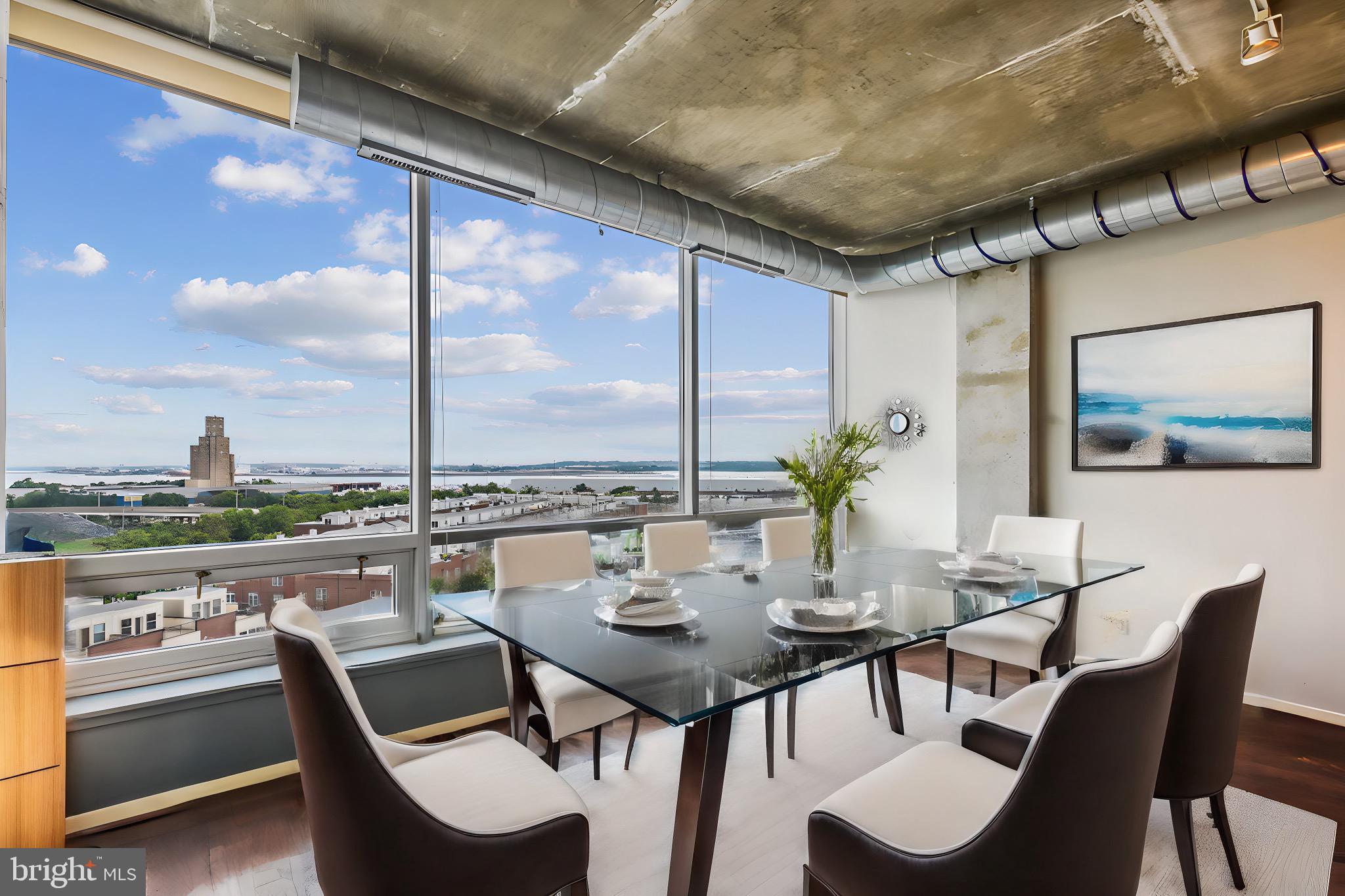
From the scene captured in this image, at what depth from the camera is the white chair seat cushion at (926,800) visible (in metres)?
1.33

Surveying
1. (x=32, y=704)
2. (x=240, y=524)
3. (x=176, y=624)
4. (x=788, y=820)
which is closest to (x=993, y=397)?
(x=788, y=820)

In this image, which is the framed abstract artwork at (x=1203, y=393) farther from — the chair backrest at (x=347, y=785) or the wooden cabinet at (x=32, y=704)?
the wooden cabinet at (x=32, y=704)

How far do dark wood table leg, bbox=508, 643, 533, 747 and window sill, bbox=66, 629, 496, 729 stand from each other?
72 cm

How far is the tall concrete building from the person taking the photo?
2703 millimetres

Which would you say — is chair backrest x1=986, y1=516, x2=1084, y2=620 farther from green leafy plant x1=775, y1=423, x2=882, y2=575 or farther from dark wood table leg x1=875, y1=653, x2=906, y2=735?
green leafy plant x1=775, y1=423, x2=882, y2=575

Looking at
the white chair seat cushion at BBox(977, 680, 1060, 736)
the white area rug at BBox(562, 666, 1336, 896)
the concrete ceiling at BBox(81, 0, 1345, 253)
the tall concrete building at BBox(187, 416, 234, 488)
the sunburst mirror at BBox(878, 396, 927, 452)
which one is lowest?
the white area rug at BBox(562, 666, 1336, 896)

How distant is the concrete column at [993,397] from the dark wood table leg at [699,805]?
11.0 feet

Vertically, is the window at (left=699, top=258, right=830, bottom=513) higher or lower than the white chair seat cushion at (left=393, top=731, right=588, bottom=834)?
higher

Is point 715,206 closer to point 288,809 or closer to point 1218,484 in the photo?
point 1218,484

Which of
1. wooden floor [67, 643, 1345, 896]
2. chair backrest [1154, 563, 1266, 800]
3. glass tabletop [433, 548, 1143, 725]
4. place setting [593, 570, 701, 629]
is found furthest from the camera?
Answer: wooden floor [67, 643, 1345, 896]

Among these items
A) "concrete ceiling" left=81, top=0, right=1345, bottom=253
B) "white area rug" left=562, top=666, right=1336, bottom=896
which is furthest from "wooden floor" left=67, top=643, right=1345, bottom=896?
"concrete ceiling" left=81, top=0, right=1345, bottom=253

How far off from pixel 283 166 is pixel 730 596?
8.84ft

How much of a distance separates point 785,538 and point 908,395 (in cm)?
199

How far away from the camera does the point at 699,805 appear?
1.53 m
